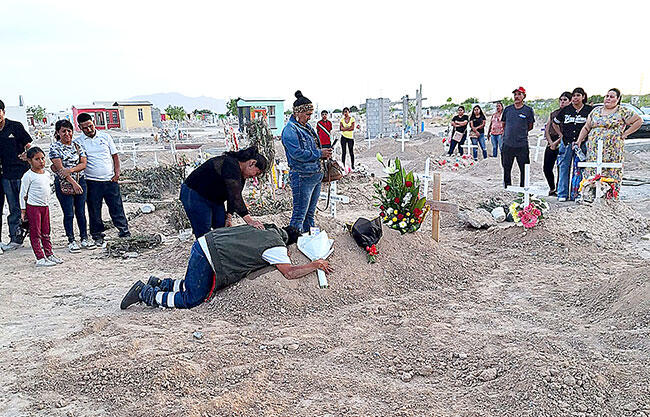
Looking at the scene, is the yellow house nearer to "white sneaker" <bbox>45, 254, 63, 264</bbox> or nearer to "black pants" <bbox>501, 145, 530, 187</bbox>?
"white sneaker" <bbox>45, 254, 63, 264</bbox>

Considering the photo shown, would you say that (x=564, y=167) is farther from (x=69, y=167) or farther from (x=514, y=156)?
(x=69, y=167)

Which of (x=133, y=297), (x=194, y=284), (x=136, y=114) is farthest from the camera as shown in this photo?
(x=136, y=114)

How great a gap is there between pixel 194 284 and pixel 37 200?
114 inches

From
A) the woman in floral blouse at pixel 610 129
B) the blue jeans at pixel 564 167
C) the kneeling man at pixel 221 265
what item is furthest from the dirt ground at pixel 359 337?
the blue jeans at pixel 564 167

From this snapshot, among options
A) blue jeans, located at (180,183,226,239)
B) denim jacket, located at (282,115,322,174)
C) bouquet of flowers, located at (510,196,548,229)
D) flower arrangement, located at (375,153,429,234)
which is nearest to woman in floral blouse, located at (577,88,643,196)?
bouquet of flowers, located at (510,196,548,229)

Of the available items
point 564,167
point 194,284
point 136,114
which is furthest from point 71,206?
point 136,114

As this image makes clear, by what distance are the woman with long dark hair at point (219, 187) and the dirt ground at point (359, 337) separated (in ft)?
2.58

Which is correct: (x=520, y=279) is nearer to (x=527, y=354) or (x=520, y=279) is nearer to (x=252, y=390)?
(x=527, y=354)

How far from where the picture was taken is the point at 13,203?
6.55 meters

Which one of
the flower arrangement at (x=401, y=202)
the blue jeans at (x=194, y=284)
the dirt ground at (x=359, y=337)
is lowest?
the dirt ground at (x=359, y=337)

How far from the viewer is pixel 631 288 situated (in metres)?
3.86

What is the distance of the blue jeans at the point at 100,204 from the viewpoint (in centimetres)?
646

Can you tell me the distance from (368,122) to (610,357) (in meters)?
22.5

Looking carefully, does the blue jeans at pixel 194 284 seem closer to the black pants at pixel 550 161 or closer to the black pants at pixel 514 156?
the black pants at pixel 514 156
